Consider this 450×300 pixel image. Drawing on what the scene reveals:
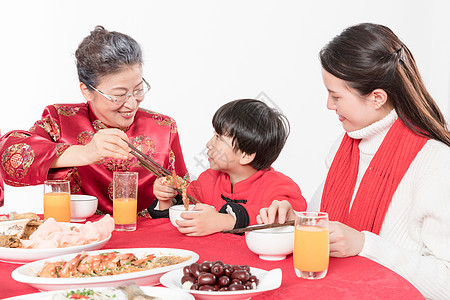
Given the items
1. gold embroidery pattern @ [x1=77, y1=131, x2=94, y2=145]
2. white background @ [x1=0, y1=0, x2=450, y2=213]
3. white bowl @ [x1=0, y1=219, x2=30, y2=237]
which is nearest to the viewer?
white bowl @ [x1=0, y1=219, x2=30, y2=237]

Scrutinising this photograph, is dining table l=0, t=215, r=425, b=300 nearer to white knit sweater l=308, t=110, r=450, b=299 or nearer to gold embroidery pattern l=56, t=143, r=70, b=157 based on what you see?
white knit sweater l=308, t=110, r=450, b=299

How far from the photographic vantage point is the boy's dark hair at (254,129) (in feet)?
7.56

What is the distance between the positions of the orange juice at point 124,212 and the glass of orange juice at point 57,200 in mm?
170

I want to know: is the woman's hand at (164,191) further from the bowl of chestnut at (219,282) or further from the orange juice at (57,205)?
the bowl of chestnut at (219,282)

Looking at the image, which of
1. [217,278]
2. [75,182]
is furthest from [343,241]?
[75,182]

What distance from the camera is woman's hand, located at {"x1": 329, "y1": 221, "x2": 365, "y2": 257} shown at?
1.38 meters

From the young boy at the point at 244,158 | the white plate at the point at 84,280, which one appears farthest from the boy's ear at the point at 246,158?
the white plate at the point at 84,280

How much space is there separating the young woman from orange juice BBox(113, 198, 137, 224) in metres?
0.46

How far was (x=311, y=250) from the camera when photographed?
1.22m

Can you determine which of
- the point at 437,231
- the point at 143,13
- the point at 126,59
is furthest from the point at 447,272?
the point at 143,13

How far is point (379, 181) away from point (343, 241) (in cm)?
48

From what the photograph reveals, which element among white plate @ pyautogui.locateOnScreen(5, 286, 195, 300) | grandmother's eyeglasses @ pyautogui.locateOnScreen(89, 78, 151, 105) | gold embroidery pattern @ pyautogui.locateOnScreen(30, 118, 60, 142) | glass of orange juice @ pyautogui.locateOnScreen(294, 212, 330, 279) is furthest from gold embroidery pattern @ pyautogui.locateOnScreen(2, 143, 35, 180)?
glass of orange juice @ pyautogui.locateOnScreen(294, 212, 330, 279)

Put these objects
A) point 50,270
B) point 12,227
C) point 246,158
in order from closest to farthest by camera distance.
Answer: point 50,270 < point 12,227 < point 246,158

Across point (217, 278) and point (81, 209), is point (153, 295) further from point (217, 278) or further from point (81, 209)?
point (81, 209)
